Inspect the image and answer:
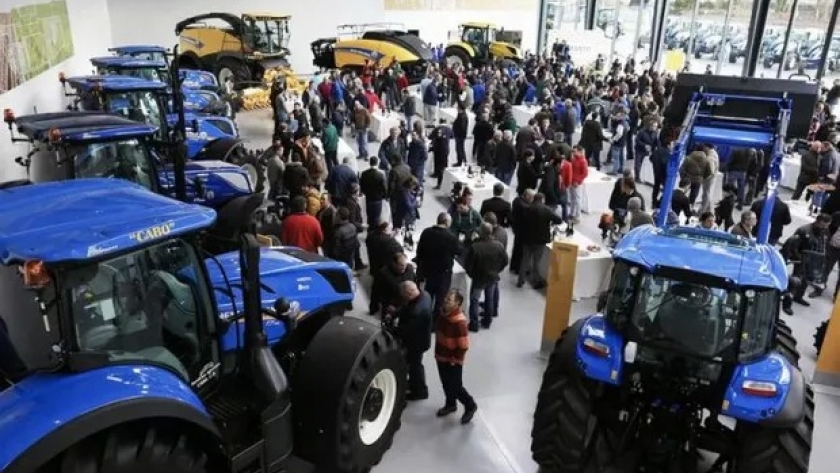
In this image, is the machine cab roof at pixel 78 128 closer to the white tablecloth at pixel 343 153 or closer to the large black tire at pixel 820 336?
the white tablecloth at pixel 343 153

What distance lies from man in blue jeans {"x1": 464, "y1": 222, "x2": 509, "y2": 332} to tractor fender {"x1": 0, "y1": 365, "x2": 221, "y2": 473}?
174 inches

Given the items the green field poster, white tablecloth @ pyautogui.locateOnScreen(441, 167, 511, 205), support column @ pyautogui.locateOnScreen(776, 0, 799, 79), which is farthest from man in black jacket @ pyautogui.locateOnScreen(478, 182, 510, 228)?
support column @ pyautogui.locateOnScreen(776, 0, 799, 79)

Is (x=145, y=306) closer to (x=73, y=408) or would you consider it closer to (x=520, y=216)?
(x=73, y=408)

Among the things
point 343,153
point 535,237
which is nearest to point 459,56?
point 343,153

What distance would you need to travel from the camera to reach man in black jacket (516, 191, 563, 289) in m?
8.24

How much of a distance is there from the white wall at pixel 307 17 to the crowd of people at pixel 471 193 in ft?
25.6

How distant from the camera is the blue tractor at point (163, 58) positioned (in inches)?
561

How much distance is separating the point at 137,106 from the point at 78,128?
106 inches

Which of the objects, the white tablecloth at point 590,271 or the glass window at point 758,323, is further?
the white tablecloth at point 590,271

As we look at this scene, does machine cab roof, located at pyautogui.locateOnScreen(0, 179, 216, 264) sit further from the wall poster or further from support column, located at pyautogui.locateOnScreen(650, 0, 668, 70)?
the wall poster

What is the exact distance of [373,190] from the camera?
944 centimetres

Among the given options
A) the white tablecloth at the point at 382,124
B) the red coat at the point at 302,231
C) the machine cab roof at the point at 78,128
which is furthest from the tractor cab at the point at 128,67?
the red coat at the point at 302,231

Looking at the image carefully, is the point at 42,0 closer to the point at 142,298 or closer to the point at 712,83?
the point at 142,298

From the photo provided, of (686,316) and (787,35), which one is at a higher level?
(787,35)
